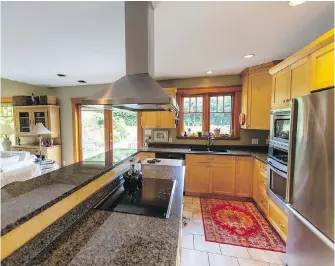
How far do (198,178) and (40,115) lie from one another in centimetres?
430

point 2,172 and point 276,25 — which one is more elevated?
point 276,25

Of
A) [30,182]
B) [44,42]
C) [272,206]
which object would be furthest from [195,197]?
[44,42]

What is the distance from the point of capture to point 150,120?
3898 millimetres

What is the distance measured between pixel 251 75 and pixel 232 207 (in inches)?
92.8

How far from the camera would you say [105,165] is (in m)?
1.60

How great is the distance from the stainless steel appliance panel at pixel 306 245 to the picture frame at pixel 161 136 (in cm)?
278

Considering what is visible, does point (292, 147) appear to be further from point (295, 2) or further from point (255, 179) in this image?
point (255, 179)

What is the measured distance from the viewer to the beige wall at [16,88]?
424 centimetres

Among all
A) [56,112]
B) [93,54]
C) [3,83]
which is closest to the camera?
[93,54]

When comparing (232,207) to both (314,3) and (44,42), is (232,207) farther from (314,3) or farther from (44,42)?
(44,42)

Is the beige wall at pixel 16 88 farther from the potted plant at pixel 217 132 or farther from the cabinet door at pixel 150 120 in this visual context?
the potted plant at pixel 217 132

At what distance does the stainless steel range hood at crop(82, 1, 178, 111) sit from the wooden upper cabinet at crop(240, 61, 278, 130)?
2.24 m

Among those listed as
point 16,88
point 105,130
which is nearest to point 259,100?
point 105,130

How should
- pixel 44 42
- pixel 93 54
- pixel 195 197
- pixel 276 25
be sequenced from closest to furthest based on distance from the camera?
pixel 276 25
pixel 44 42
pixel 93 54
pixel 195 197
